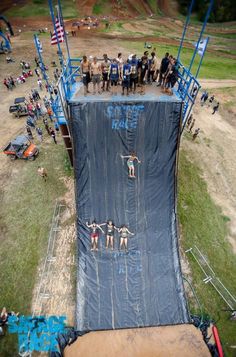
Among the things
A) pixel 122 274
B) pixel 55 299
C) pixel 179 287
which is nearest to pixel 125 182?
pixel 122 274

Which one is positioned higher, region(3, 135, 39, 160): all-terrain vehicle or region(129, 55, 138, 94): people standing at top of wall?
region(129, 55, 138, 94): people standing at top of wall

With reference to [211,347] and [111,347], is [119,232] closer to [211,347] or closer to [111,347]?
A: [111,347]

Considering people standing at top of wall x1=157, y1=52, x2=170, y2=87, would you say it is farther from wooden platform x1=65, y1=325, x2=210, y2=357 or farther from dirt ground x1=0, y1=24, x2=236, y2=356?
wooden platform x1=65, y1=325, x2=210, y2=357

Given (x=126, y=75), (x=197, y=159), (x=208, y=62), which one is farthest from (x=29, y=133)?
(x=208, y=62)

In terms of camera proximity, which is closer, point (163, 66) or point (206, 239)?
point (163, 66)

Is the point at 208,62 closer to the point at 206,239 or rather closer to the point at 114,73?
the point at 114,73

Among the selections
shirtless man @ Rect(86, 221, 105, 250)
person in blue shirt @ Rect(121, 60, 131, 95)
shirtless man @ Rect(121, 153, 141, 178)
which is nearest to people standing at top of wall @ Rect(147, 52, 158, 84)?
person in blue shirt @ Rect(121, 60, 131, 95)

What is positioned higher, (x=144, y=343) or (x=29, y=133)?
(x=144, y=343)
